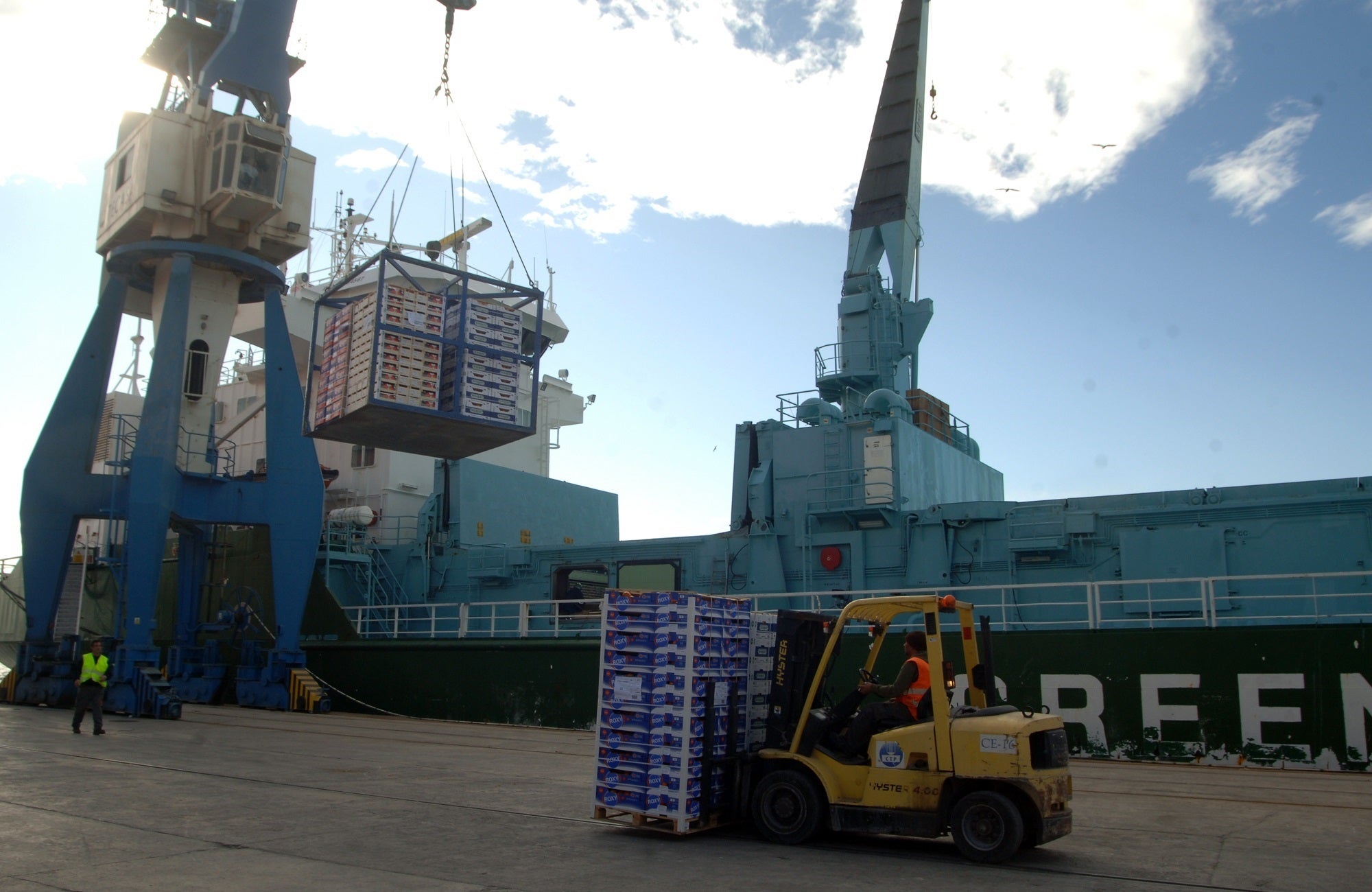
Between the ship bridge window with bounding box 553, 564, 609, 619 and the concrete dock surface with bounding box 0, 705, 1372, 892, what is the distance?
11903 millimetres

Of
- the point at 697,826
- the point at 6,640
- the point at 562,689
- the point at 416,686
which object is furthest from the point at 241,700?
the point at 697,826

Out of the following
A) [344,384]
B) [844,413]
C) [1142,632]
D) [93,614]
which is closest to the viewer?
[1142,632]

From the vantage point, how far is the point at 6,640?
31.3 m

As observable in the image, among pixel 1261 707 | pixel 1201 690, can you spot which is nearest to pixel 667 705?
pixel 1201 690

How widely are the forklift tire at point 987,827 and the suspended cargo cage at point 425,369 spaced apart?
10.2 meters

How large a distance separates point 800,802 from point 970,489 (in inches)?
827

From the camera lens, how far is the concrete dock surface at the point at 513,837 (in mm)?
6328

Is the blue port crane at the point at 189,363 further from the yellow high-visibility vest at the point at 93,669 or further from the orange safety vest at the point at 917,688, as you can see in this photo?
the orange safety vest at the point at 917,688

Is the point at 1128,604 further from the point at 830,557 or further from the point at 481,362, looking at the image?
the point at 481,362

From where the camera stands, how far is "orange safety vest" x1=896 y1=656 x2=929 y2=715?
7.55 meters

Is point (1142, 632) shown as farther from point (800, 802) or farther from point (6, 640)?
point (6, 640)

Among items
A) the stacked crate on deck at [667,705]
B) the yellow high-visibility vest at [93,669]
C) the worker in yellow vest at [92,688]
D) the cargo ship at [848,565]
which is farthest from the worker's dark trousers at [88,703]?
the stacked crate on deck at [667,705]

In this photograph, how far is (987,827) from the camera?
6980 millimetres

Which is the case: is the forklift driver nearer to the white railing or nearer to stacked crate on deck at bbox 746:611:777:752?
stacked crate on deck at bbox 746:611:777:752
